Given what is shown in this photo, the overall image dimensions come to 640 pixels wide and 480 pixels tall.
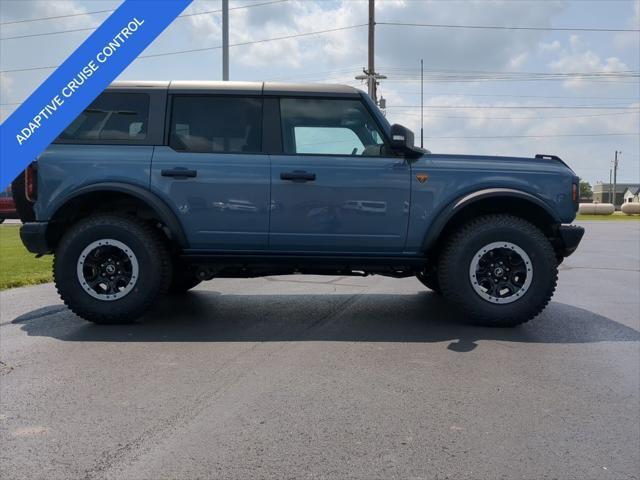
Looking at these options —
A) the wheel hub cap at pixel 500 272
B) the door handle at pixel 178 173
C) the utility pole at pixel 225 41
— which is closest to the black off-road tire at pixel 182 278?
the door handle at pixel 178 173

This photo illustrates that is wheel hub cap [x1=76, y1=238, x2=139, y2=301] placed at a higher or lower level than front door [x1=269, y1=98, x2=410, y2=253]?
Result: lower

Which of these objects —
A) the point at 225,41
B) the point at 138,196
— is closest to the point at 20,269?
the point at 138,196

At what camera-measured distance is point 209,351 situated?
13.3 feet

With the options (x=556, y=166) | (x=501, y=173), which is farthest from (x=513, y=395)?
(x=556, y=166)

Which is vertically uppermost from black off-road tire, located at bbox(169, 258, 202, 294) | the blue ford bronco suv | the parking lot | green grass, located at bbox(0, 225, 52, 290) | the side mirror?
the side mirror

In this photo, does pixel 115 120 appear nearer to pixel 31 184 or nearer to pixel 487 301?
pixel 31 184

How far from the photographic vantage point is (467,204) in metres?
4.70

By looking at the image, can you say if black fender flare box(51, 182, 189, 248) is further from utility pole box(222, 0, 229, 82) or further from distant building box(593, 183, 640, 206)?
distant building box(593, 183, 640, 206)

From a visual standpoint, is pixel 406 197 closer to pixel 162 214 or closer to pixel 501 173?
pixel 501 173

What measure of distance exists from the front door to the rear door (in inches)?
6.4

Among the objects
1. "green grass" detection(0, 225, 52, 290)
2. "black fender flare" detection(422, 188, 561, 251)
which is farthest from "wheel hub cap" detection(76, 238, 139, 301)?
"green grass" detection(0, 225, 52, 290)

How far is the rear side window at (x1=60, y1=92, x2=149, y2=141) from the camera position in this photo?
15.9 ft

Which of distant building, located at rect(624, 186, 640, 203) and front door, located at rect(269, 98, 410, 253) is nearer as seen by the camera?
front door, located at rect(269, 98, 410, 253)

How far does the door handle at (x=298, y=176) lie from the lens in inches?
186
